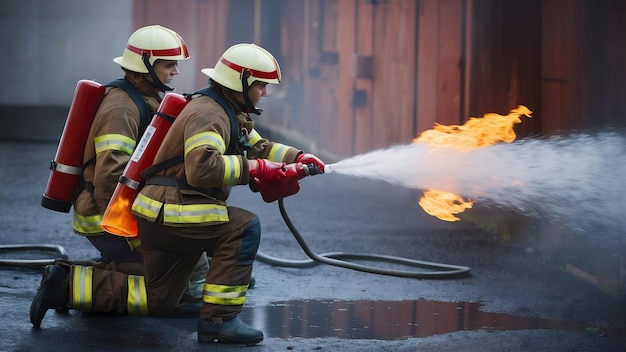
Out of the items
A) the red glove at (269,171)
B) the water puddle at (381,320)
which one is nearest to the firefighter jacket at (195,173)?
the red glove at (269,171)

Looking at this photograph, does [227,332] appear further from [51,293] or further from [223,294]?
[51,293]

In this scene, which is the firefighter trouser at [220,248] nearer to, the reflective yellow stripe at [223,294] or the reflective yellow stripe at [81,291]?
the reflective yellow stripe at [223,294]

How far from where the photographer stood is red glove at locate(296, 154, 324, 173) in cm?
575

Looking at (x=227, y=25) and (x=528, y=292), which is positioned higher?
(x=227, y=25)

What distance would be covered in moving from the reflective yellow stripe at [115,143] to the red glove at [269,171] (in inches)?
32.8

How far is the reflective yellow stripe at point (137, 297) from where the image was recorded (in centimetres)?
598

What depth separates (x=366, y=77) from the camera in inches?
507

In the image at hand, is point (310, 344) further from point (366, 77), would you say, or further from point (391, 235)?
point (366, 77)

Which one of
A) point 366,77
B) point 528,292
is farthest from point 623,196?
point 366,77

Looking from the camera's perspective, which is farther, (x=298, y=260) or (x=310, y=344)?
(x=298, y=260)

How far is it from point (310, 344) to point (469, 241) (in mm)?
3355

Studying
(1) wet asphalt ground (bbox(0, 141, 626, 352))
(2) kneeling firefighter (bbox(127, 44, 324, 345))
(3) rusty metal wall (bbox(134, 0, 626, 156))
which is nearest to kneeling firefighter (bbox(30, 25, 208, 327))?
(1) wet asphalt ground (bbox(0, 141, 626, 352))

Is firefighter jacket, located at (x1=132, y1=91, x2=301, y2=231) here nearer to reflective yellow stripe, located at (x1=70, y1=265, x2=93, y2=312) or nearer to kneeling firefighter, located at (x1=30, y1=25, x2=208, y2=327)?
kneeling firefighter, located at (x1=30, y1=25, x2=208, y2=327)

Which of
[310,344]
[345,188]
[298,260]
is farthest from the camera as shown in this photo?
[345,188]
